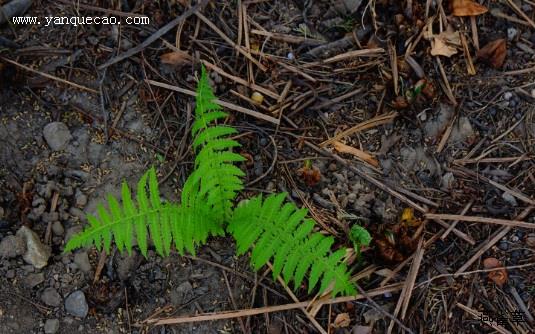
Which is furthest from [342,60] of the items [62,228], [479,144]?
[62,228]

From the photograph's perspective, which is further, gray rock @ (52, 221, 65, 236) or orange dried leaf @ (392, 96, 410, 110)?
orange dried leaf @ (392, 96, 410, 110)

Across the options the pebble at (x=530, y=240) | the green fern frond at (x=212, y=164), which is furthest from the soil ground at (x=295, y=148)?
the green fern frond at (x=212, y=164)

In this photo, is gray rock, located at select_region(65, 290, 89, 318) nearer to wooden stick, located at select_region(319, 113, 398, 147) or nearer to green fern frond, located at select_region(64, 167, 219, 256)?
green fern frond, located at select_region(64, 167, 219, 256)

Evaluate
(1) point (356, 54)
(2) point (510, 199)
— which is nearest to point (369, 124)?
(1) point (356, 54)

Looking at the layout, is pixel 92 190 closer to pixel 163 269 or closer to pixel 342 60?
pixel 163 269

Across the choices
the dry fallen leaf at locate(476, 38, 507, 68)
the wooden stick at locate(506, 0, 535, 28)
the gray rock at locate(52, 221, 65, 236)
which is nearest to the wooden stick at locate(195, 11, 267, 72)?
the dry fallen leaf at locate(476, 38, 507, 68)

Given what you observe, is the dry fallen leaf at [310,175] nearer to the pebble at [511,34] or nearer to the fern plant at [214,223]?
the fern plant at [214,223]

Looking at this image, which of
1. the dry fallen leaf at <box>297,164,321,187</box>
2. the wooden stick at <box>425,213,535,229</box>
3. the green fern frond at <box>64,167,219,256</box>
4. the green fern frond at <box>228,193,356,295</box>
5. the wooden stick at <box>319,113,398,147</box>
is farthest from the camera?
the wooden stick at <box>319,113,398,147</box>
